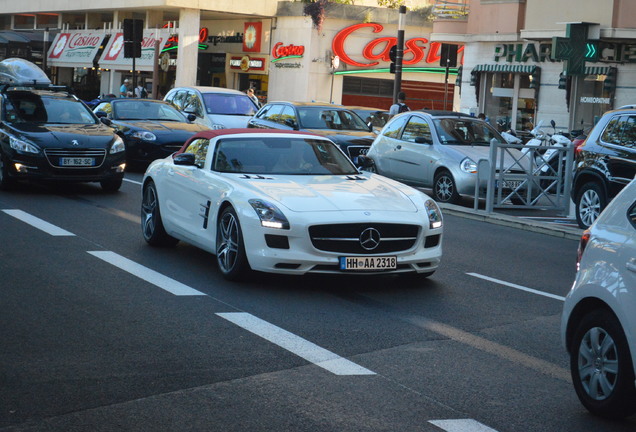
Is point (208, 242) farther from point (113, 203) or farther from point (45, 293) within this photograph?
point (113, 203)

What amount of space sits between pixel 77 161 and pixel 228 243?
7.96 m

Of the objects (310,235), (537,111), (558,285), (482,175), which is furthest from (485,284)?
(537,111)

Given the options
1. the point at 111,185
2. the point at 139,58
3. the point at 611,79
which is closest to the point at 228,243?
the point at 111,185

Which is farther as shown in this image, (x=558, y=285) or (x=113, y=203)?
(x=113, y=203)

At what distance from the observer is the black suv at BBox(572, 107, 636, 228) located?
14703mm

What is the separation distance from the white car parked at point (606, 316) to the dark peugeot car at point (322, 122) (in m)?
16.8

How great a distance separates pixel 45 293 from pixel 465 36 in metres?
27.7

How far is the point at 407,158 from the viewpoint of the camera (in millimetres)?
19906

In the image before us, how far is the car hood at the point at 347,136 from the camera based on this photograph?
2294 centimetres

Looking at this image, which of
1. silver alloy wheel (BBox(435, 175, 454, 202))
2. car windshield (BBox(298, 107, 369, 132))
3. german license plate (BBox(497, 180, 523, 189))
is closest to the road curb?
silver alloy wheel (BBox(435, 175, 454, 202))

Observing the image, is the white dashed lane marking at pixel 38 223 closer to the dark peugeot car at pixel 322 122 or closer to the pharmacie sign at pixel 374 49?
the dark peugeot car at pixel 322 122

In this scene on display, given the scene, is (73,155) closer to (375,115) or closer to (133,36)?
(375,115)

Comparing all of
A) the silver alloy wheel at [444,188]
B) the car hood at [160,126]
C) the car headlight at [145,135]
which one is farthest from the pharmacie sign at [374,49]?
the silver alloy wheel at [444,188]

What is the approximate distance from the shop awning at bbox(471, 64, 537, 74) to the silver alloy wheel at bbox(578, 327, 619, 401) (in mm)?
27336
